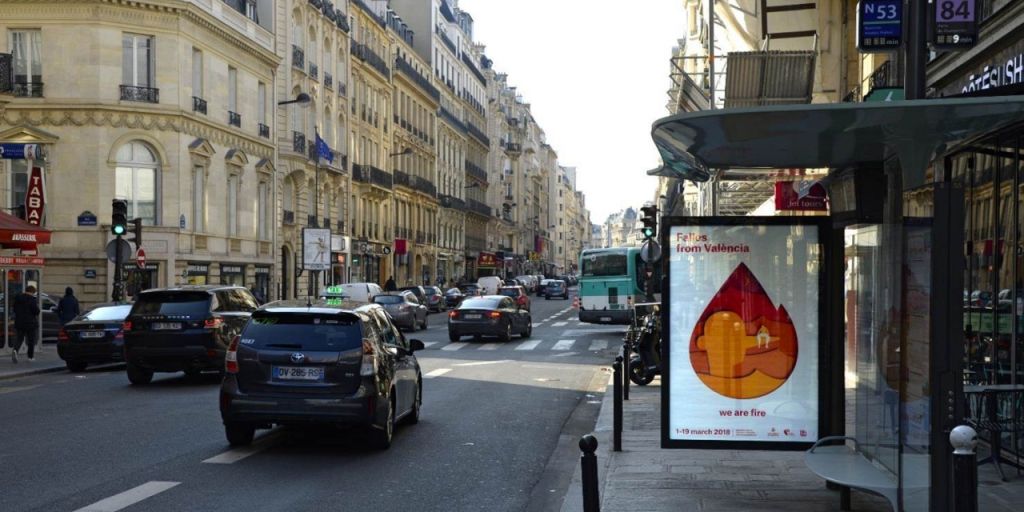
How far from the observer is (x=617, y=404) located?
1100 centimetres

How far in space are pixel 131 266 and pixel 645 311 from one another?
22022 mm

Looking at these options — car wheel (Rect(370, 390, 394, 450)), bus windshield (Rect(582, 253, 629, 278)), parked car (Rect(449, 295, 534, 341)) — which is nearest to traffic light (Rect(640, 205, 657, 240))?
parked car (Rect(449, 295, 534, 341))

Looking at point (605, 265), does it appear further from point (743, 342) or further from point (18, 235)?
point (743, 342)

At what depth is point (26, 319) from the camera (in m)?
23.7

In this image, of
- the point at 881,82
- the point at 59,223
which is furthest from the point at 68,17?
the point at 881,82

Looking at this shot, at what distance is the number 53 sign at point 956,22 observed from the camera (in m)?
9.61

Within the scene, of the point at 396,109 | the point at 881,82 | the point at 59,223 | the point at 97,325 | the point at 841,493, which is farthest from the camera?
the point at 396,109

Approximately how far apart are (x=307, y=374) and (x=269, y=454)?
92cm

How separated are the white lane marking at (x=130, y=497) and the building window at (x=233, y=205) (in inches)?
1375

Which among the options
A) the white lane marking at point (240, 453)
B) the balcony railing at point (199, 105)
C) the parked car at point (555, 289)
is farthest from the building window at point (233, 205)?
the parked car at point (555, 289)

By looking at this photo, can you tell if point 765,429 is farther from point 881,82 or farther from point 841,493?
point 881,82

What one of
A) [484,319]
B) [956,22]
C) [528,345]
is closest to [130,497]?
[956,22]

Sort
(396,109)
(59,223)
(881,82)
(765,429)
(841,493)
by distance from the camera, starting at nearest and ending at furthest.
→ 1. (841,493)
2. (765,429)
3. (881,82)
4. (59,223)
5. (396,109)

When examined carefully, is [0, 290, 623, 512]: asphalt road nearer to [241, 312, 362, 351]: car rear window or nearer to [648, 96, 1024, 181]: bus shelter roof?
[241, 312, 362, 351]: car rear window
